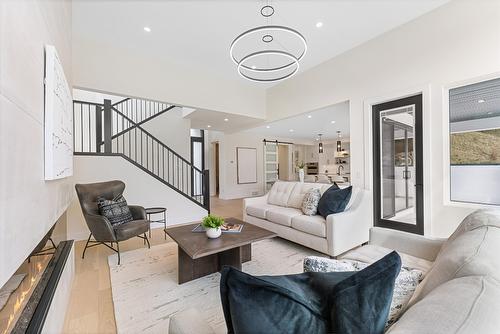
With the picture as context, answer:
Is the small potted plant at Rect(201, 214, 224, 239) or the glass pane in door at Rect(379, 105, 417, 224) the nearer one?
the small potted plant at Rect(201, 214, 224, 239)

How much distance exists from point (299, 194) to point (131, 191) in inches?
132

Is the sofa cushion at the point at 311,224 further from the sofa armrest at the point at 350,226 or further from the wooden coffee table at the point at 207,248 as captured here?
the wooden coffee table at the point at 207,248

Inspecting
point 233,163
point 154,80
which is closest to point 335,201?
point 154,80

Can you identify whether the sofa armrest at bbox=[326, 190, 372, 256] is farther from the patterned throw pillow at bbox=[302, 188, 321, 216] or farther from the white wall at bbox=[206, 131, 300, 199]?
the white wall at bbox=[206, 131, 300, 199]

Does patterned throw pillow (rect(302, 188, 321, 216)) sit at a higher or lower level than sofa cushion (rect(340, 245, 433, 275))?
higher

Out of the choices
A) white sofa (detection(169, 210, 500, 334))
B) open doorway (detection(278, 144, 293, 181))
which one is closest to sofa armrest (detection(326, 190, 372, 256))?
white sofa (detection(169, 210, 500, 334))

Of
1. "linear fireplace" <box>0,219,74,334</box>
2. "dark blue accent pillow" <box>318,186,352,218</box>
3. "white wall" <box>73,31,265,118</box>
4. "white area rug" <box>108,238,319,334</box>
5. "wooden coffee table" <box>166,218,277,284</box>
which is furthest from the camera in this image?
"white wall" <box>73,31,265,118</box>

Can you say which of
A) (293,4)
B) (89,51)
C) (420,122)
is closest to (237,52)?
(293,4)

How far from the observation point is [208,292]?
7.10 ft

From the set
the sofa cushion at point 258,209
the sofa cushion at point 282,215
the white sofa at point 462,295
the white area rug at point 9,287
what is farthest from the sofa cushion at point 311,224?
the white area rug at point 9,287

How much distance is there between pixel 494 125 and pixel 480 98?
0.37 meters

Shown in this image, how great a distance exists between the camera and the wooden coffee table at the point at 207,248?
213 cm

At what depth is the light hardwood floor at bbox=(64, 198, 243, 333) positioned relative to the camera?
173cm

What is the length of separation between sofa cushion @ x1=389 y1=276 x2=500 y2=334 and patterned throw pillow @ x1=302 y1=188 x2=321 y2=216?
264cm
